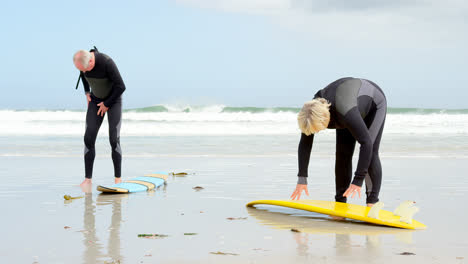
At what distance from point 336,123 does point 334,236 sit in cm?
84

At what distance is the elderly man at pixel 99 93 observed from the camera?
6082mm

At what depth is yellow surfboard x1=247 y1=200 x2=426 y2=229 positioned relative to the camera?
4.03 meters

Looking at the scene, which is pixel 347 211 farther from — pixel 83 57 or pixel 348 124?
pixel 83 57

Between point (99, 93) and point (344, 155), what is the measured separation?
3.10m

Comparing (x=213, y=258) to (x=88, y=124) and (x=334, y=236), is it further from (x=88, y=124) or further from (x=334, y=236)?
(x=88, y=124)

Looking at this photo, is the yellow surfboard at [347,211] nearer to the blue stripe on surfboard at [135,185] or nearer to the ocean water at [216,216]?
the ocean water at [216,216]

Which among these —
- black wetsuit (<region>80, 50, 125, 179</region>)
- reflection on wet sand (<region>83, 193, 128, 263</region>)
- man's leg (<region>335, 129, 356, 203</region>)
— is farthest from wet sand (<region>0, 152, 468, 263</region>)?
black wetsuit (<region>80, 50, 125, 179</region>)

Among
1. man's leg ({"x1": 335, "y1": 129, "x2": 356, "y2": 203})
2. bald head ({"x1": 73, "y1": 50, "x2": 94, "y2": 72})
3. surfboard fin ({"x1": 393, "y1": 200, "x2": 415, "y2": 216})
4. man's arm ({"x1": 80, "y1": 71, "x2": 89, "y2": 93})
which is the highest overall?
bald head ({"x1": 73, "y1": 50, "x2": 94, "y2": 72})

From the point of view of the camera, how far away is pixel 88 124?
643cm

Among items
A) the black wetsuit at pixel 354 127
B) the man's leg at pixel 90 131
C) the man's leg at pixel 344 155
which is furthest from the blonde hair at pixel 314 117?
the man's leg at pixel 90 131

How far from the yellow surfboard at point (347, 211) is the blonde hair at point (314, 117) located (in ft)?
2.61

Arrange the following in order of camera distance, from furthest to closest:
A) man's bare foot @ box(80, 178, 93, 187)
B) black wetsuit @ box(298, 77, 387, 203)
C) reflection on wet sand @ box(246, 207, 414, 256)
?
man's bare foot @ box(80, 178, 93, 187), black wetsuit @ box(298, 77, 387, 203), reflection on wet sand @ box(246, 207, 414, 256)

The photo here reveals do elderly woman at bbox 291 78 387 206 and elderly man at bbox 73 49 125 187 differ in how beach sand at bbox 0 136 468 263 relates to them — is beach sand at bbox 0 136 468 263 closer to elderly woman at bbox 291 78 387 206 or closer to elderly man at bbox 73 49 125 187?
elderly woman at bbox 291 78 387 206

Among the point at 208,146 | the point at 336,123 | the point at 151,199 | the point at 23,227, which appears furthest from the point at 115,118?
the point at 208,146
